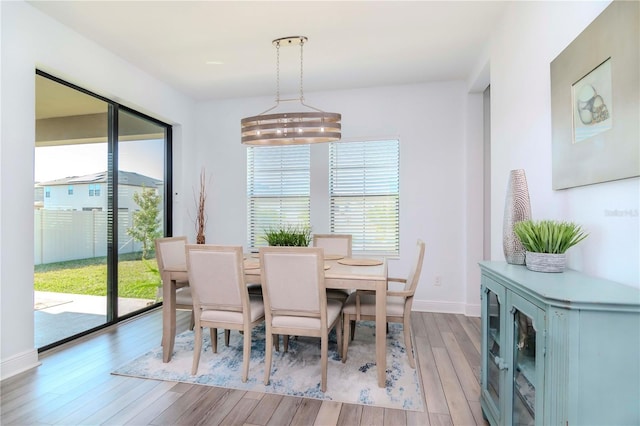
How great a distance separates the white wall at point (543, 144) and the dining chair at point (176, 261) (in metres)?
2.61

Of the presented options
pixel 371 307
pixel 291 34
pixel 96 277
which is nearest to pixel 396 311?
pixel 371 307

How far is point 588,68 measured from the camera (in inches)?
59.4

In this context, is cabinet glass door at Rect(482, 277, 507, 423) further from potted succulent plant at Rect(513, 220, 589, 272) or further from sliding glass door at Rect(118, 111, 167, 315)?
sliding glass door at Rect(118, 111, 167, 315)

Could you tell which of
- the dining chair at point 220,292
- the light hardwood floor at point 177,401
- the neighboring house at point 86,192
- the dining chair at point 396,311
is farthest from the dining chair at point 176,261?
the dining chair at point 396,311

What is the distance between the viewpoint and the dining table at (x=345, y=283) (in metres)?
2.38

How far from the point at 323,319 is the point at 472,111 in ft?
10.7

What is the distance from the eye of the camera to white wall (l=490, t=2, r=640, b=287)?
1348mm

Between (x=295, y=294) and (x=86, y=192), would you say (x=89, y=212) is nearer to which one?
(x=86, y=192)

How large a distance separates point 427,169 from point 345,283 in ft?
8.20

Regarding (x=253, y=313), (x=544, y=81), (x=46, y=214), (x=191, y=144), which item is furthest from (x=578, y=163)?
(x=191, y=144)

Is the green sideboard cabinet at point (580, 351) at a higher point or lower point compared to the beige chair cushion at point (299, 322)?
higher

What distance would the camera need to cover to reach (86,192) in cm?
348

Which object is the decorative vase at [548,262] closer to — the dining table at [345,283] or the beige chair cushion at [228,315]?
the dining table at [345,283]

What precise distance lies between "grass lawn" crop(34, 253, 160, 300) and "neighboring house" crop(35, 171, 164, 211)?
57 centimetres
